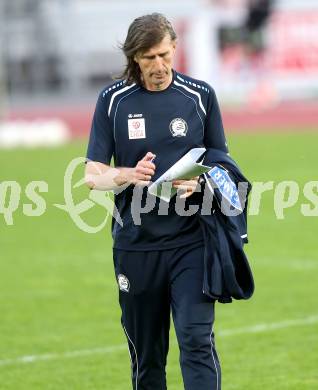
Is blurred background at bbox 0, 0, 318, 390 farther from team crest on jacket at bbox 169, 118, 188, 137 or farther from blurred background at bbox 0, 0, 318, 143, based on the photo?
team crest on jacket at bbox 169, 118, 188, 137

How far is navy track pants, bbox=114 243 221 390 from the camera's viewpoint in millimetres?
5383

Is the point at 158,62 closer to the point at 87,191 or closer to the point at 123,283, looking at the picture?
the point at 123,283

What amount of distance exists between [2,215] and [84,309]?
6.92 meters

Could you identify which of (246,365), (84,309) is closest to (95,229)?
(84,309)

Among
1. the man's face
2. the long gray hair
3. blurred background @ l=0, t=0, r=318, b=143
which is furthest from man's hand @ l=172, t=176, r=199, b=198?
blurred background @ l=0, t=0, r=318, b=143

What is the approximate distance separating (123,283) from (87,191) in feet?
38.0

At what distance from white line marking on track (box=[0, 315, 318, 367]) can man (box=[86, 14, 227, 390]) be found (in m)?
2.36

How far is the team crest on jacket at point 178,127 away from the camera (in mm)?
5500

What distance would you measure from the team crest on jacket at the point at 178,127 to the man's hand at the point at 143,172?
0.65 feet

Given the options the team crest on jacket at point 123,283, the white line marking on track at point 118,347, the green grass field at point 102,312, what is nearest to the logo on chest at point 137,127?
the team crest on jacket at point 123,283

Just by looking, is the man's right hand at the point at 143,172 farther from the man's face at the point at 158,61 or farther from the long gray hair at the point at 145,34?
the long gray hair at the point at 145,34

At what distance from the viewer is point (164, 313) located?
567 cm

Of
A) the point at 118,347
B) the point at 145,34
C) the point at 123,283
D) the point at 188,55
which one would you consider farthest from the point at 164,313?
the point at 188,55

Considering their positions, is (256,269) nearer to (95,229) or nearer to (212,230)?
(95,229)
